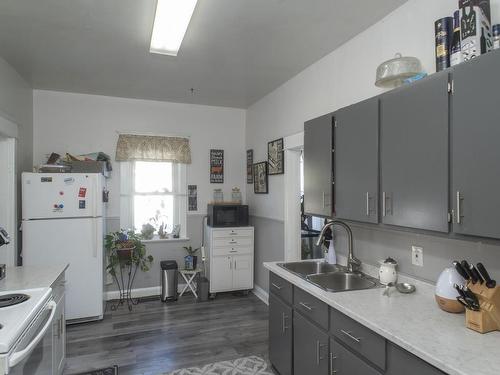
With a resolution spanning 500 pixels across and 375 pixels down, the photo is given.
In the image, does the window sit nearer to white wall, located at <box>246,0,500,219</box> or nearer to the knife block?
white wall, located at <box>246,0,500,219</box>

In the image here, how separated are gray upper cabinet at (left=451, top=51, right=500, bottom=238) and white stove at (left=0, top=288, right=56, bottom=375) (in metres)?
1.96

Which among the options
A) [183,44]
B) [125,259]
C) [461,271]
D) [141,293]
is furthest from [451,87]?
[141,293]

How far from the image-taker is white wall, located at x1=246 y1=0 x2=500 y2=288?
1.91m

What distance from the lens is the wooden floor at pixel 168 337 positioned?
2908 mm

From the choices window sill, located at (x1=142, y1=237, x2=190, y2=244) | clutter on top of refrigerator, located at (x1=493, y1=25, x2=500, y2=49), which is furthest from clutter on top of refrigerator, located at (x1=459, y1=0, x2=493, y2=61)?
window sill, located at (x1=142, y1=237, x2=190, y2=244)

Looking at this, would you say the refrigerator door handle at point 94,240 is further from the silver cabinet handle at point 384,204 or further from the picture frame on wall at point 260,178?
the silver cabinet handle at point 384,204

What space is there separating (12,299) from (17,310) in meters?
0.19

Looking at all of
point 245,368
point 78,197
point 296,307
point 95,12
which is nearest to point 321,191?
point 296,307

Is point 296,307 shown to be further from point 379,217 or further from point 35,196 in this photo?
point 35,196

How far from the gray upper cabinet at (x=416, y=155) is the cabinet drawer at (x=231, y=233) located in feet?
9.34

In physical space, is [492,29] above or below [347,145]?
above

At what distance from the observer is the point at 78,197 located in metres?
3.65

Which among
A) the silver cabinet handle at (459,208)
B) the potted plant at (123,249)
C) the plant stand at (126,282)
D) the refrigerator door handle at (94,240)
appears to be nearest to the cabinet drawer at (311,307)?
the silver cabinet handle at (459,208)

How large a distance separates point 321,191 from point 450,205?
3.61 ft
